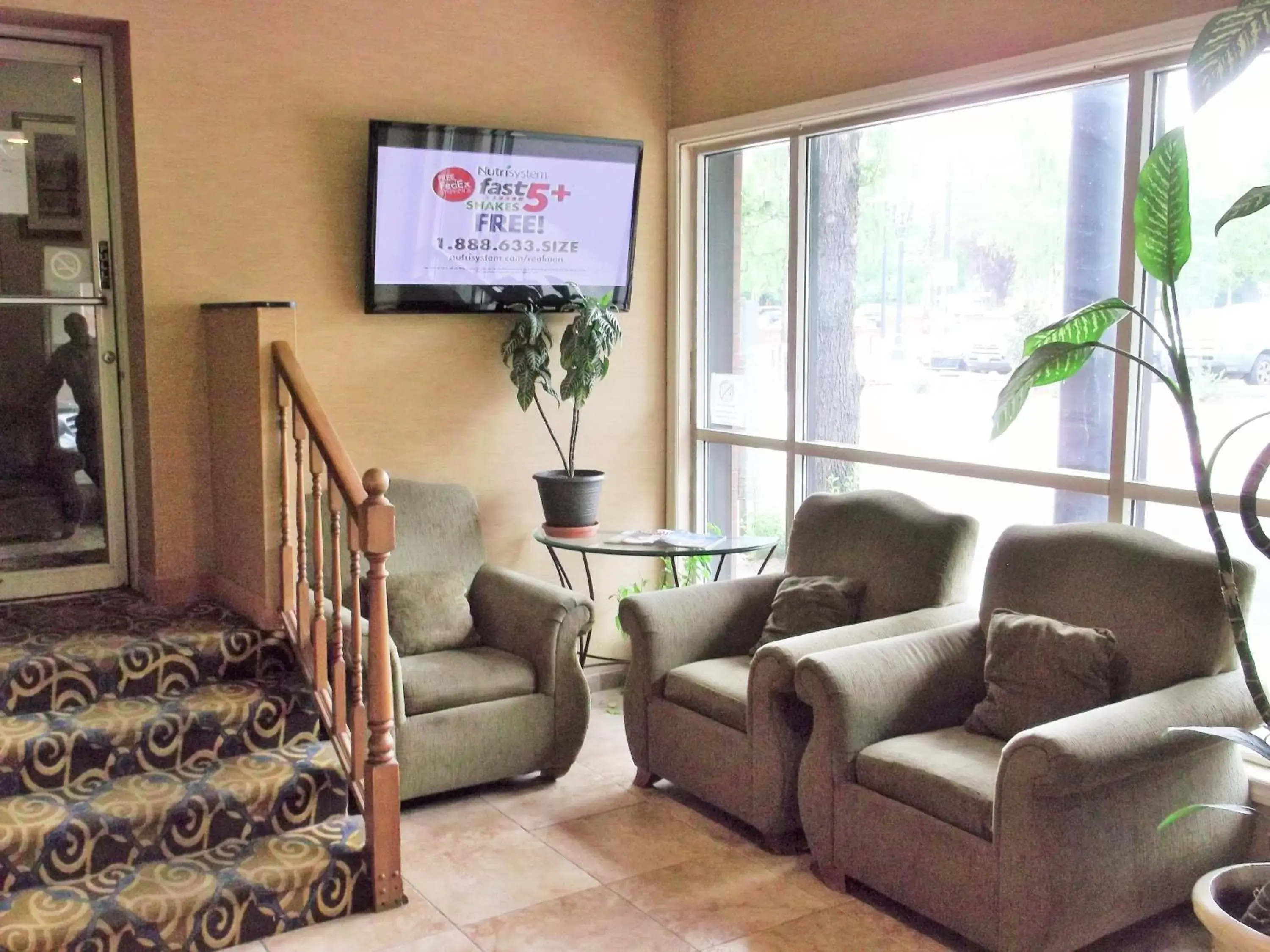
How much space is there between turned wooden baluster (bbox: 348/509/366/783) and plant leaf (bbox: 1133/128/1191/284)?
207 centimetres

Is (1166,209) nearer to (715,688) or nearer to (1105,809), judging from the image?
(1105,809)

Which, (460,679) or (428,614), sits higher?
(428,614)

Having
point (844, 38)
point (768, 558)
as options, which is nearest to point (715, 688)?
point (768, 558)

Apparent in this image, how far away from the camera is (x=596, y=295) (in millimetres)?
5051

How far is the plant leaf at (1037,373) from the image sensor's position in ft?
8.95

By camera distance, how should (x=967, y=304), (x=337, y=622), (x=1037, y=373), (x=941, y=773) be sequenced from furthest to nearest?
(x=967, y=304), (x=337, y=622), (x=941, y=773), (x=1037, y=373)

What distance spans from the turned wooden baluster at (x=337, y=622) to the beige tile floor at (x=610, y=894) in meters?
0.49

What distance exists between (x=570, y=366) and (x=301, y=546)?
1.47 m

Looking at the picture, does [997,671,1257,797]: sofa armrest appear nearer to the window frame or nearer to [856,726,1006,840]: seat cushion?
[856,726,1006,840]: seat cushion

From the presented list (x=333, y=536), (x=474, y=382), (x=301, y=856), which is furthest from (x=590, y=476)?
(x=301, y=856)

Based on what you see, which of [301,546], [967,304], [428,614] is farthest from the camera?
[428,614]

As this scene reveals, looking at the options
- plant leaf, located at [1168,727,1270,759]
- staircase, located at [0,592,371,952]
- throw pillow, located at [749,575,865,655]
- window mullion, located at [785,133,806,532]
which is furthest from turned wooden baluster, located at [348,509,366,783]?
plant leaf, located at [1168,727,1270,759]

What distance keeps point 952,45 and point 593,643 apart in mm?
2790

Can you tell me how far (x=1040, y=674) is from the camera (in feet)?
10.7
